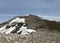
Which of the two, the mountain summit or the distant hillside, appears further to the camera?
the distant hillside

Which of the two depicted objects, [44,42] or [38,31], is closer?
[44,42]

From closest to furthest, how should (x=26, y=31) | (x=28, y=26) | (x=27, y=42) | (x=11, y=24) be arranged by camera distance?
(x=27, y=42) < (x=26, y=31) < (x=28, y=26) < (x=11, y=24)

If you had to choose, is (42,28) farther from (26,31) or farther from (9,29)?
(9,29)

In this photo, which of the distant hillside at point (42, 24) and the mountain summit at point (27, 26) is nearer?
the mountain summit at point (27, 26)

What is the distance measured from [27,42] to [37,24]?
9718mm

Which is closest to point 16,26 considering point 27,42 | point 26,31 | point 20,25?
point 20,25

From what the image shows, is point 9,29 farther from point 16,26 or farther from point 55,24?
point 55,24

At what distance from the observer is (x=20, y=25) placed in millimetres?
27031

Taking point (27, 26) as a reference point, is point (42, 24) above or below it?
above

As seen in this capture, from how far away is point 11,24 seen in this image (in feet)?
93.0

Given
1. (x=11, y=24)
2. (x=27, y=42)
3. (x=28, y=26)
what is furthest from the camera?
(x=11, y=24)

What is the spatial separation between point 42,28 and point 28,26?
6.47 feet

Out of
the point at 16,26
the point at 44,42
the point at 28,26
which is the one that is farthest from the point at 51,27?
the point at 44,42

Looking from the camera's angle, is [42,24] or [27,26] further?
[42,24]
